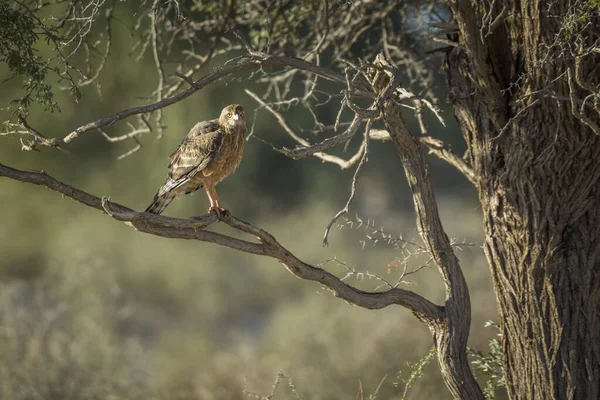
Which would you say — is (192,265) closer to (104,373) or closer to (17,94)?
(17,94)

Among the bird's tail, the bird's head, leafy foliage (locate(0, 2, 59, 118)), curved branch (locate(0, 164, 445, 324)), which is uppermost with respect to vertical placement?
the bird's head

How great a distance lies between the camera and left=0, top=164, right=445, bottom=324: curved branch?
10.9ft

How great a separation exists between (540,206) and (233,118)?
69.1 inches

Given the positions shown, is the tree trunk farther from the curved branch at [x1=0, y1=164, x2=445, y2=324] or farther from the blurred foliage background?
the blurred foliage background

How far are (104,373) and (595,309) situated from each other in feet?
16.3

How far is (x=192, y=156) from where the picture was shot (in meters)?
4.13

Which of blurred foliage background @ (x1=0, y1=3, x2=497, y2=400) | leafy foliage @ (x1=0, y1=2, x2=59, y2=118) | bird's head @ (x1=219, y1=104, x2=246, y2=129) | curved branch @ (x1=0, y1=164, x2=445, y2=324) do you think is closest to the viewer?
curved branch @ (x1=0, y1=164, x2=445, y2=324)

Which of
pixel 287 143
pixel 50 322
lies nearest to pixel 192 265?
pixel 287 143

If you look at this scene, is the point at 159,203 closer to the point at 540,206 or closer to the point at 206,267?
the point at 540,206

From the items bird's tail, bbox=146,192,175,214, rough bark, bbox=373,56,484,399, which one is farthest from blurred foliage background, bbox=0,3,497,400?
bird's tail, bbox=146,192,175,214

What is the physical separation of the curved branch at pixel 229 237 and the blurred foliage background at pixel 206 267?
12.6 feet

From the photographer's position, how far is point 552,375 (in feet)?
12.7

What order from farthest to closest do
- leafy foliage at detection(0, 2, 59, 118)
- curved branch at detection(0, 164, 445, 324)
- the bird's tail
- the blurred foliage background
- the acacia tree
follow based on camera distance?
the blurred foliage background < the bird's tail < the acacia tree < leafy foliage at detection(0, 2, 59, 118) < curved branch at detection(0, 164, 445, 324)

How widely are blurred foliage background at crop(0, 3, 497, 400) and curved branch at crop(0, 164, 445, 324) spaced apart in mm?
3834
